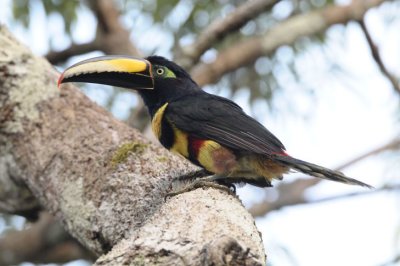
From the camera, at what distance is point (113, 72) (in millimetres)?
3713

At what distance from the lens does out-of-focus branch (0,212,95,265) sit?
521cm

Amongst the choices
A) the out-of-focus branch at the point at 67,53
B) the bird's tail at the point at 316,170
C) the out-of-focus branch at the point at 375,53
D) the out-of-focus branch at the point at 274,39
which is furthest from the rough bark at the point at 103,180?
the out-of-focus branch at the point at 375,53

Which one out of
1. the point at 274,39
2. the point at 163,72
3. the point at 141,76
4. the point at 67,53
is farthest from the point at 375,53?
the point at 67,53

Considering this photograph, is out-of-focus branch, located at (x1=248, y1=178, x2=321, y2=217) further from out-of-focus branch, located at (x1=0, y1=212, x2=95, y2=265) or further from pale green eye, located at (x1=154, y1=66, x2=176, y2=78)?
pale green eye, located at (x1=154, y1=66, x2=176, y2=78)

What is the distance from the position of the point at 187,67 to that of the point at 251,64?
881mm

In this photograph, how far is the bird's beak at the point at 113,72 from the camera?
3611mm

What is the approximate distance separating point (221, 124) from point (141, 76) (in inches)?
22.5

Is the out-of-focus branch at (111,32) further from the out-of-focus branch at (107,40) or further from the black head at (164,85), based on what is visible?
the black head at (164,85)

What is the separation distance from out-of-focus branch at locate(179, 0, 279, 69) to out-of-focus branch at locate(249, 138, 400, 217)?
1.29 m

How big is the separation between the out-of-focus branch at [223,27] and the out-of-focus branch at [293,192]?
1287mm

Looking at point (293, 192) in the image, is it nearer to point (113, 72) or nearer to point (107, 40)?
point (107, 40)

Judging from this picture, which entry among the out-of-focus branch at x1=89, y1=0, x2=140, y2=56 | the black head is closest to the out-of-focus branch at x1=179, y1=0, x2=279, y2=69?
the out-of-focus branch at x1=89, y1=0, x2=140, y2=56

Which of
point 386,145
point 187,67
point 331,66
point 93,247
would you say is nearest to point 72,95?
point 93,247

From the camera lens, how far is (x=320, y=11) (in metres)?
5.50
